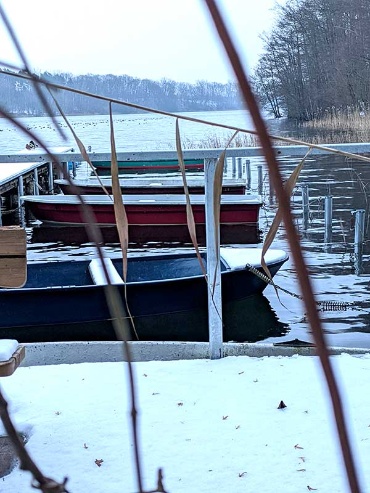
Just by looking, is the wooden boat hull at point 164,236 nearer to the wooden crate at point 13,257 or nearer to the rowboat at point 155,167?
the rowboat at point 155,167

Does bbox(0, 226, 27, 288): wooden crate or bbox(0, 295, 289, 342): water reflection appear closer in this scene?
bbox(0, 226, 27, 288): wooden crate

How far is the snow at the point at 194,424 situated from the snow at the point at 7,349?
35cm

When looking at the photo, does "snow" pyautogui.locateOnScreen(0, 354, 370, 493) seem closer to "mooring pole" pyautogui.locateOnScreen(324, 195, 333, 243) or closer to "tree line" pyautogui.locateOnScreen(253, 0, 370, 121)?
"mooring pole" pyautogui.locateOnScreen(324, 195, 333, 243)

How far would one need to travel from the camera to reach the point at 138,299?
5.90m

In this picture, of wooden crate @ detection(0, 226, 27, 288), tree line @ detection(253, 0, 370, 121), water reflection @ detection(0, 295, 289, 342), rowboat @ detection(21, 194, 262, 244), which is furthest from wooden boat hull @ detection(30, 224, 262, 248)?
tree line @ detection(253, 0, 370, 121)

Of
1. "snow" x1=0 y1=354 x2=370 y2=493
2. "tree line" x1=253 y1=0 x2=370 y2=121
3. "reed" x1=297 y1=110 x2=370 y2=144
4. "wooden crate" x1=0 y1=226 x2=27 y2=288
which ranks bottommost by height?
"snow" x1=0 y1=354 x2=370 y2=493

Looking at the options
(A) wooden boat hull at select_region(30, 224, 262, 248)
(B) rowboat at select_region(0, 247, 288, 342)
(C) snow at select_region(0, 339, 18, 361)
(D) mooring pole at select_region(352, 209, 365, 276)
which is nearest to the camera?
(C) snow at select_region(0, 339, 18, 361)

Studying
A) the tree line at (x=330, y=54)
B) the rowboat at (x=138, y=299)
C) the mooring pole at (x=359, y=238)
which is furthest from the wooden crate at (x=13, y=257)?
the tree line at (x=330, y=54)

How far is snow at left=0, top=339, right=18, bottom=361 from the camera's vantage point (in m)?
2.03

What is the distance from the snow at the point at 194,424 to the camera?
210 cm

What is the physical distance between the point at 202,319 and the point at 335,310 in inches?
57.7

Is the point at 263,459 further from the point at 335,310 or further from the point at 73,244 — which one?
the point at 73,244

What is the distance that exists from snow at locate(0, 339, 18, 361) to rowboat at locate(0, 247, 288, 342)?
3.05 m

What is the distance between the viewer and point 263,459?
7.18 ft
